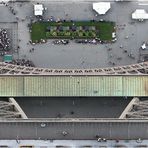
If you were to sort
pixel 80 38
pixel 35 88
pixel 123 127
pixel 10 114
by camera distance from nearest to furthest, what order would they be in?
pixel 123 127 → pixel 10 114 → pixel 35 88 → pixel 80 38

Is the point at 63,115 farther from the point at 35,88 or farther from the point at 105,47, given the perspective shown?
the point at 105,47

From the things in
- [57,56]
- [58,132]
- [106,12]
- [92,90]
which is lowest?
[58,132]

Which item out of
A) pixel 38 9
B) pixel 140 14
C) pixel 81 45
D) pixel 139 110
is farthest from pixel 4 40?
pixel 139 110

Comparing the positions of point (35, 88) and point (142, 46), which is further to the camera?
point (142, 46)

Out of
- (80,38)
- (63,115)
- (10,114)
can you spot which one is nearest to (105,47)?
(80,38)

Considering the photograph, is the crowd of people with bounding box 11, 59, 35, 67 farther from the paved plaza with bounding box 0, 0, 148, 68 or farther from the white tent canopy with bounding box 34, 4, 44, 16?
the white tent canopy with bounding box 34, 4, 44, 16

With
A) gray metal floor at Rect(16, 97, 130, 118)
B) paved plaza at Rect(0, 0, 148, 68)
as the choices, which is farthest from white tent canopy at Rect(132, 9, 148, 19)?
gray metal floor at Rect(16, 97, 130, 118)
